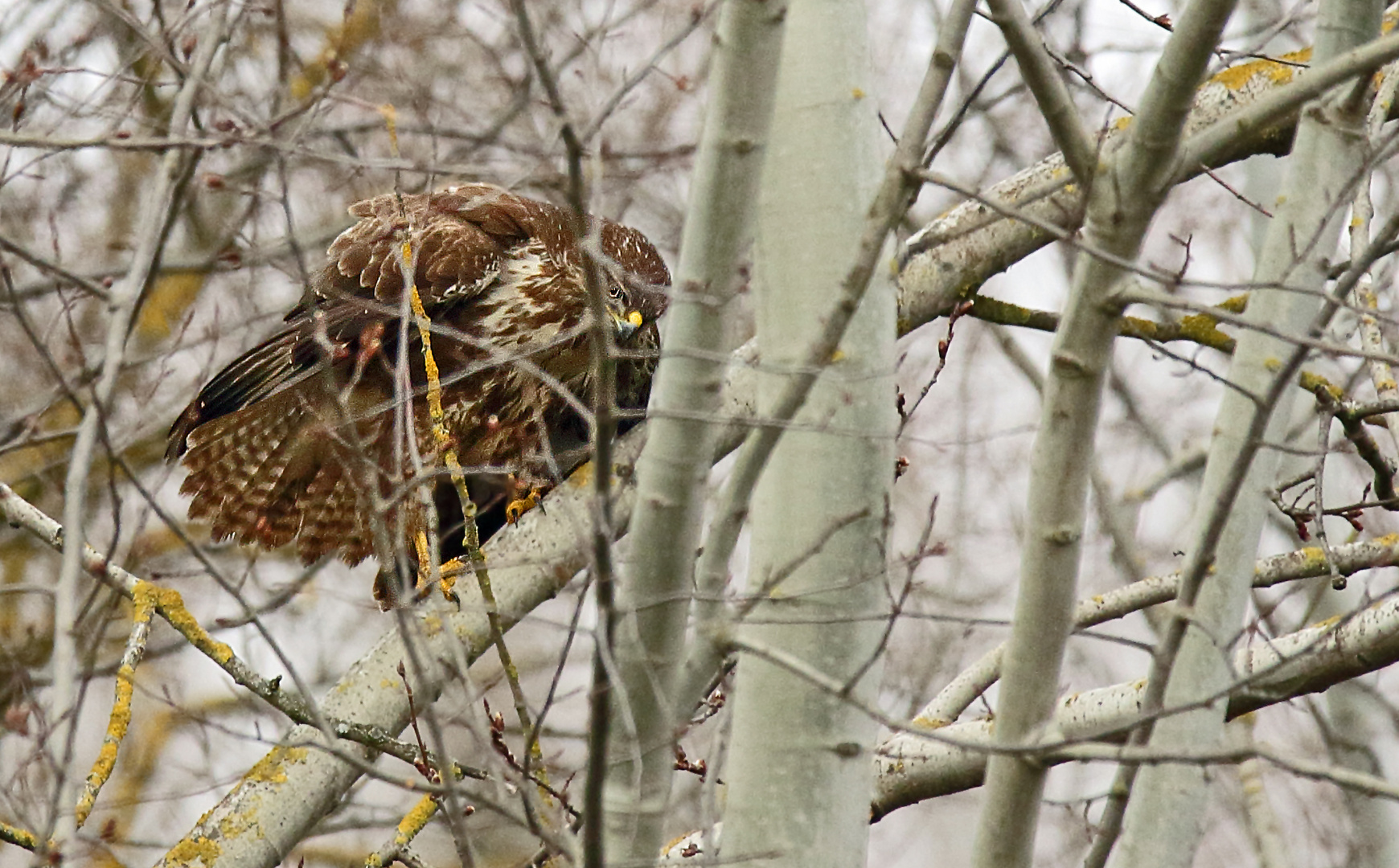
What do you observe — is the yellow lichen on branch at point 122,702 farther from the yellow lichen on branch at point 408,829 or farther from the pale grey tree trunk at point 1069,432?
the pale grey tree trunk at point 1069,432

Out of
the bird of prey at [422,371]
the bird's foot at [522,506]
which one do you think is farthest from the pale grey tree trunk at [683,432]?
the bird of prey at [422,371]

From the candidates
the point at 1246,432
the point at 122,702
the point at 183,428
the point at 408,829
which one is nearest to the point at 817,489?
the point at 1246,432

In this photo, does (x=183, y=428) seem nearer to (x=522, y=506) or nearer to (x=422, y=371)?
(x=422, y=371)

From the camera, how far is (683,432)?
210cm

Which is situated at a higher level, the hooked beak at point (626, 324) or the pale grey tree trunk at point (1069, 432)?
the hooked beak at point (626, 324)

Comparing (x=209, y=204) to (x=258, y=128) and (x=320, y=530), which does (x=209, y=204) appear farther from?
(x=258, y=128)

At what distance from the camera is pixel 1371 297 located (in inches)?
142

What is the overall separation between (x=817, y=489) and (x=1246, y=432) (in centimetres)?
70

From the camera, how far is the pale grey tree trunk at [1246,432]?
2258mm

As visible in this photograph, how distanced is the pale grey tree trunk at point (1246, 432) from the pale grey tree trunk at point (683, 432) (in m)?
0.77

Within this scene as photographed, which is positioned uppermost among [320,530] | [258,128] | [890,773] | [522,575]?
[320,530]

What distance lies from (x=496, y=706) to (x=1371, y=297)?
5.74 meters

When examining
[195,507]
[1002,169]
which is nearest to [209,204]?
[195,507]

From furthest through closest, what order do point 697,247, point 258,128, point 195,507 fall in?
point 195,507 < point 258,128 < point 697,247
